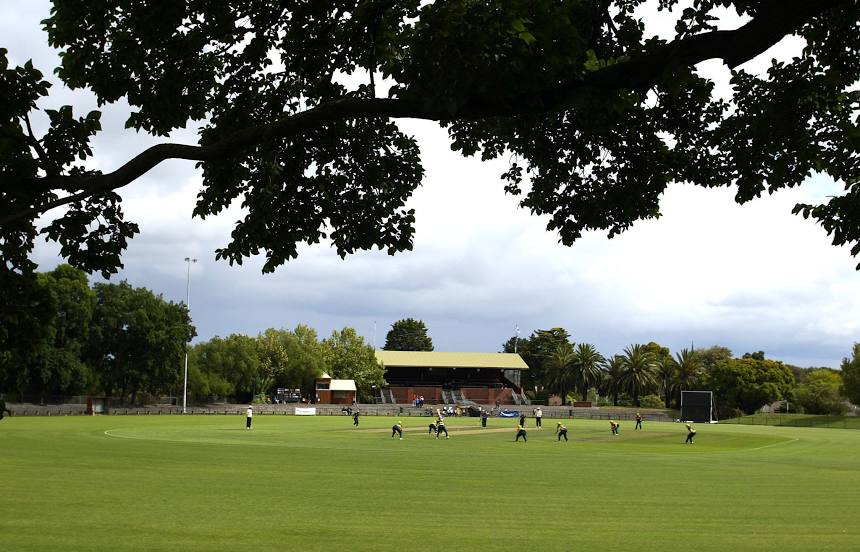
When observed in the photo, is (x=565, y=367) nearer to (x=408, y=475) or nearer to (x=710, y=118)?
(x=408, y=475)

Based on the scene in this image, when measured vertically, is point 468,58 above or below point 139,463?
above

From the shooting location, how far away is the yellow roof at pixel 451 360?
140 m

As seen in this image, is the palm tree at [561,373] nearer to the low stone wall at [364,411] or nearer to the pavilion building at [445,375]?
the pavilion building at [445,375]

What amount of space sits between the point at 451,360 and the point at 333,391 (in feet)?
78.3

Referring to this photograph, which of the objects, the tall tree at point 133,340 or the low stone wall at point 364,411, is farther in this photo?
the low stone wall at point 364,411

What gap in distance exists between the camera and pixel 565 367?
136 meters

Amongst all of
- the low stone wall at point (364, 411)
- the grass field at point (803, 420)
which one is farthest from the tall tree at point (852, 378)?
the low stone wall at point (364, 411)

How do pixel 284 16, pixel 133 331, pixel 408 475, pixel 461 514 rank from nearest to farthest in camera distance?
1. pixel 284 16
2. pixel 461 514
3. pixel 408 475
4. pixel 133 331

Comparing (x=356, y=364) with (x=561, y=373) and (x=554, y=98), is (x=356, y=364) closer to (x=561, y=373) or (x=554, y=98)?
(x=561, y=373)

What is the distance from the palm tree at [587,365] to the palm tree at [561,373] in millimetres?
707

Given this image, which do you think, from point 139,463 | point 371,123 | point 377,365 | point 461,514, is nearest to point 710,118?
point 371,123

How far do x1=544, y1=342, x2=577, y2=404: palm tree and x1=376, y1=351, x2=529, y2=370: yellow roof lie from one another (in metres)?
4.32

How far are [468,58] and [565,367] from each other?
432 ft

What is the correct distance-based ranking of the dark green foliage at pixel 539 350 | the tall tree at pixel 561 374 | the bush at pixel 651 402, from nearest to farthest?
the bush at pixel 651 402
the tall tree at pixel 561 374
the dark green foliage at pixel 539 350
